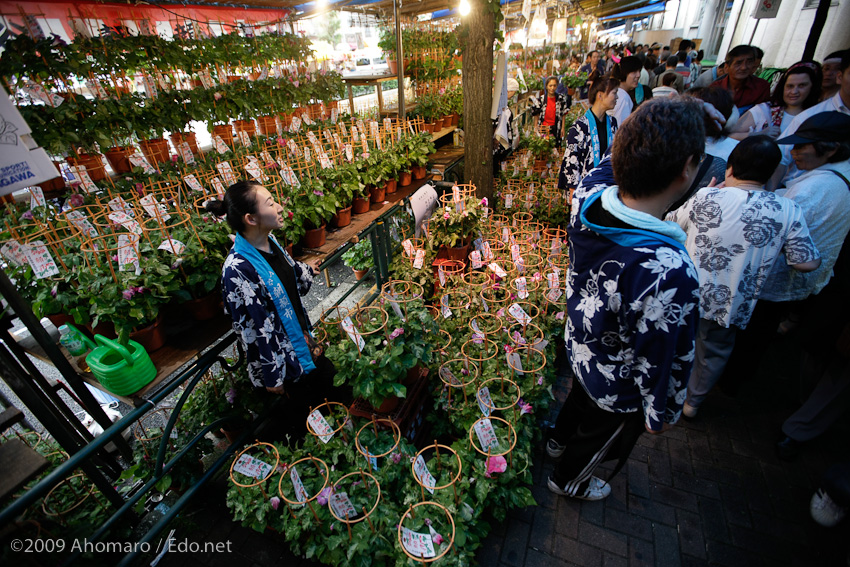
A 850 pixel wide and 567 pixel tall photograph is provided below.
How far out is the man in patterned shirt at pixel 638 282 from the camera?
1417mm

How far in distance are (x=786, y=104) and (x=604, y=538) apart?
13.9ft

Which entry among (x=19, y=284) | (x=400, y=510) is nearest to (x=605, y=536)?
(x=400, y=510)

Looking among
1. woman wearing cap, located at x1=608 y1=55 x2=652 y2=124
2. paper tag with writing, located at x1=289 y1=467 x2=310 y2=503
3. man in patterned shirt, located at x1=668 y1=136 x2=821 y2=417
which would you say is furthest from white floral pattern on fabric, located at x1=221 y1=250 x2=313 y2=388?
woman wearing cap, located at x1=608 y1=55 x2=652 y2=124

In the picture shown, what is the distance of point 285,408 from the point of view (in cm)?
268

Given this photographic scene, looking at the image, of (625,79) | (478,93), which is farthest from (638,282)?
(478,93)

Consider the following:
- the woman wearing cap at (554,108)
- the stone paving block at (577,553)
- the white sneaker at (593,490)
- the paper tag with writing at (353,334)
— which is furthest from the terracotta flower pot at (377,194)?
the woman wearing cap at (554,108)

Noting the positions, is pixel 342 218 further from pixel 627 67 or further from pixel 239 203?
pixel 627 67

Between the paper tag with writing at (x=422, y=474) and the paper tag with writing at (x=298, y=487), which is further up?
the paper tag with writing at (x=422, y=474)

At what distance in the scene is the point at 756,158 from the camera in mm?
2137

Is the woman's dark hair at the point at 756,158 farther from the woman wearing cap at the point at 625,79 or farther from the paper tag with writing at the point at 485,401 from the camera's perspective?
the paper tag with writing at the point at 485,401

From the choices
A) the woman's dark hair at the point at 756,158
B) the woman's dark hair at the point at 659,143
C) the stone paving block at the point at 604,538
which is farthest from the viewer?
the stone paving block at the point at 604,538

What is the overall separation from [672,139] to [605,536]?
229 centimetres

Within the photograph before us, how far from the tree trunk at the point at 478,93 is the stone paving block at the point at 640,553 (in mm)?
4191

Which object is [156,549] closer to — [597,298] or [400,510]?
[400,510]
